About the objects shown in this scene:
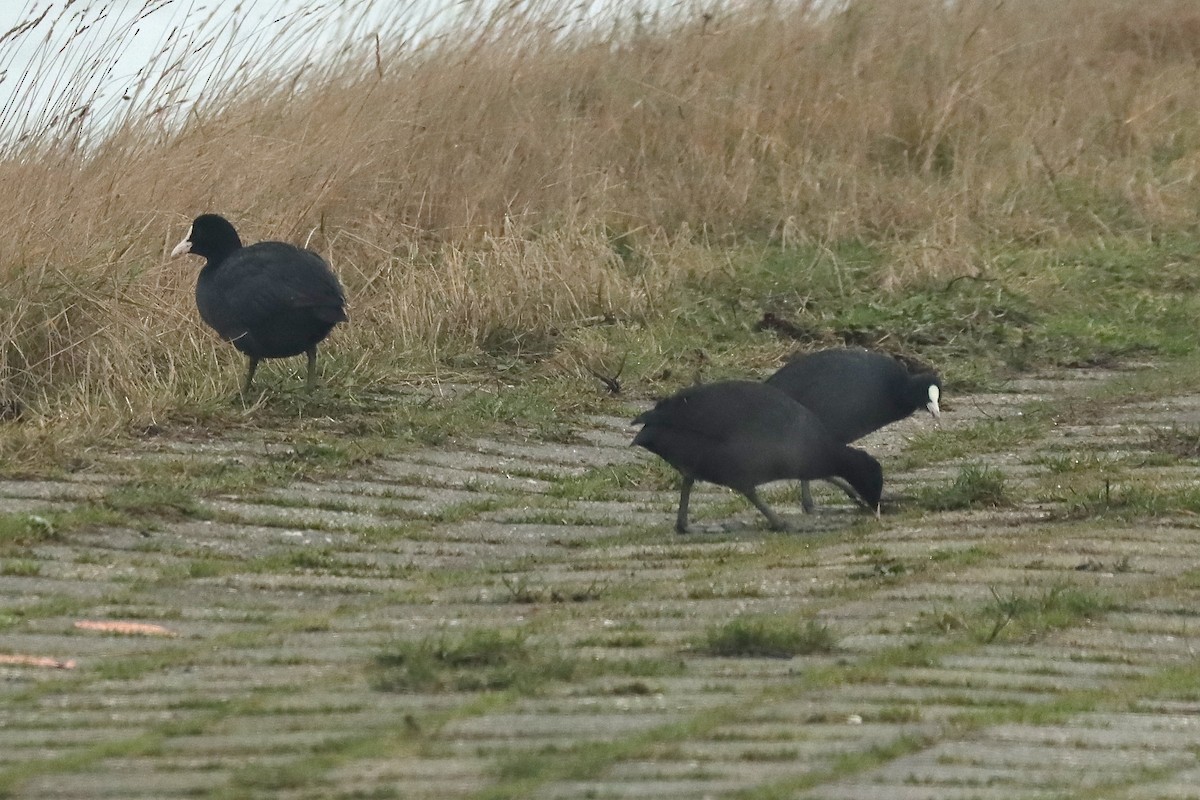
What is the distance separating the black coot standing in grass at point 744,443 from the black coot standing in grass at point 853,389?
1.37 ft

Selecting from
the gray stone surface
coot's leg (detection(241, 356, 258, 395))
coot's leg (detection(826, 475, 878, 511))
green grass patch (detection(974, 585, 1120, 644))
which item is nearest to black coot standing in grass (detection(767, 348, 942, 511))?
coot's leg (detection(826, 475, 878, 511))

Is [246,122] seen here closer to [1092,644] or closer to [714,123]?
[714,123]

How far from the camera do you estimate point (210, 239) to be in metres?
8.38

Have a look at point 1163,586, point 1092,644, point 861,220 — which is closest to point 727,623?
point 1092,644

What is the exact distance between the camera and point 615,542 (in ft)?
19.4

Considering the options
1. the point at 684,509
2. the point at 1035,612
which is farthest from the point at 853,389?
the point at 1035,612

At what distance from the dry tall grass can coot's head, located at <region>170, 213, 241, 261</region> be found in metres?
0.28

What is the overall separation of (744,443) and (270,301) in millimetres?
2457

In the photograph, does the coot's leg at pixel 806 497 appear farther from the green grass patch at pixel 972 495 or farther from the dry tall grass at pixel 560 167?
the dry tall grass at pixel 560 167

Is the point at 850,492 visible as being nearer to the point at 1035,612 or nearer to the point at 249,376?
the point at 1035,612

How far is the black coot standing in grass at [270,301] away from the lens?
7.55m

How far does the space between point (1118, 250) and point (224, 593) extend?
8095mm

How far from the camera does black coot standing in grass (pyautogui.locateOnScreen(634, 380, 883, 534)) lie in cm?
594

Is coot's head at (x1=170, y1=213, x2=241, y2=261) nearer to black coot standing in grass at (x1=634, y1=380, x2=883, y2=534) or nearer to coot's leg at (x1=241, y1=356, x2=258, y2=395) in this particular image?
coot's leg at (x1=241, y1=356, x2=258, y2=395)
